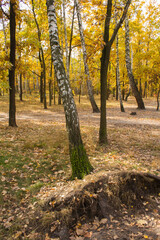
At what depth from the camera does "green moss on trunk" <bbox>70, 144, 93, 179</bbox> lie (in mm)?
5258

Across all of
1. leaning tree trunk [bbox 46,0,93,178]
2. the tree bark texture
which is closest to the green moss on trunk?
leaning tree trunk [bbox 46,0,93,178]

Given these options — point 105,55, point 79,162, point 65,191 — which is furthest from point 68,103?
point 105,55

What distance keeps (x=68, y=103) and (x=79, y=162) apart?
1.88 metres

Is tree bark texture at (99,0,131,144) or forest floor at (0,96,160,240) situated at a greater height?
tree bark texture at (99,0,131,144)

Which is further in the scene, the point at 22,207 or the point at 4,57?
the point at 4,57

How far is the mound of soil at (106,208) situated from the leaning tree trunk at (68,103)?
566 millimetres

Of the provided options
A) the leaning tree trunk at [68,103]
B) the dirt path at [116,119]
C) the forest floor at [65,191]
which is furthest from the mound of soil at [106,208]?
the dirt path at [116,119]

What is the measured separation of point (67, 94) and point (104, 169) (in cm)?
271

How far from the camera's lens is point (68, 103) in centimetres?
501

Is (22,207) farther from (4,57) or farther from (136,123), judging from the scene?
(136,123)

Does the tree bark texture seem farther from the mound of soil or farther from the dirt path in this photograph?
the dirt path

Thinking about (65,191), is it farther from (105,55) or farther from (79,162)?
(105,55)

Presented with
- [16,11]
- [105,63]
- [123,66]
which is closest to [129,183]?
[105,63]

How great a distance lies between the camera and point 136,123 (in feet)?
40.6
